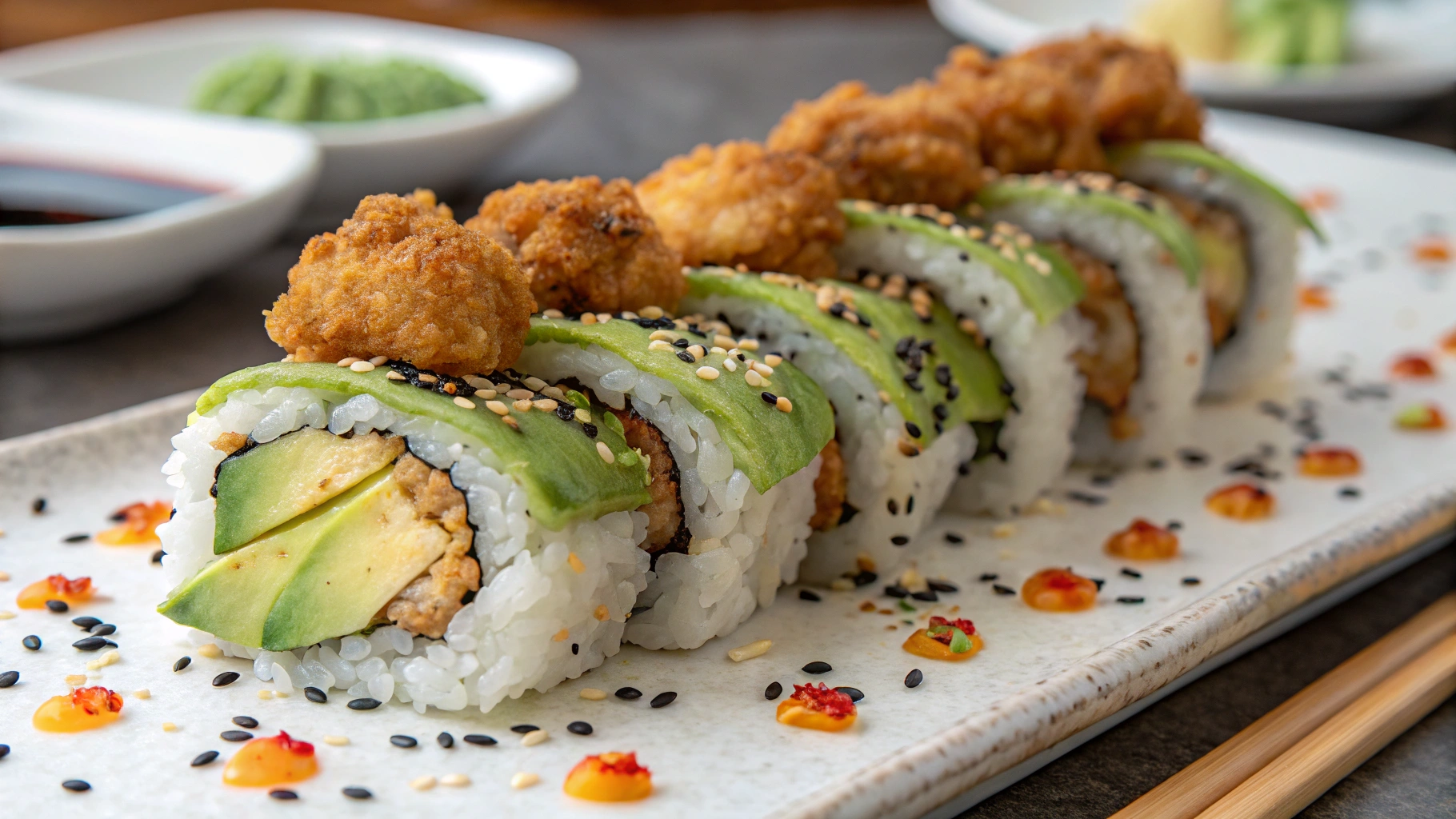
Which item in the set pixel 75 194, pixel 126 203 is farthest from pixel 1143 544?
pixel 75 194

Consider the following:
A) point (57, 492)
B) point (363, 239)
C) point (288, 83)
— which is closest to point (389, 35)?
point (288, 83)

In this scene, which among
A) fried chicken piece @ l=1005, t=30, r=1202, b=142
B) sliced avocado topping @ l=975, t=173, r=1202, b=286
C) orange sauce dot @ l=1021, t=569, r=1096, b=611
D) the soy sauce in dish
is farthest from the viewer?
the soy sauce in dish

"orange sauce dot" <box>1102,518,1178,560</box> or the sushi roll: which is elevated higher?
the sushi roll

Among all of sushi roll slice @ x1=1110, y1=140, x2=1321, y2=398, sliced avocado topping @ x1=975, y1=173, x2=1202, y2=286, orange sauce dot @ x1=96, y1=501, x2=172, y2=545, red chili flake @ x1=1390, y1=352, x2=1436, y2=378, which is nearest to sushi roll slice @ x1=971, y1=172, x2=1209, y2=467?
sliced avocado topping @ x1=975, y1=173, x2=1202, y2=286

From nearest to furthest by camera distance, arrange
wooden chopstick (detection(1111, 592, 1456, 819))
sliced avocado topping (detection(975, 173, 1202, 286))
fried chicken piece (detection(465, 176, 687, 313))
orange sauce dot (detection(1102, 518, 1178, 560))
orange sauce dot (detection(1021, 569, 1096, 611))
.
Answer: wooden chopstick (detection(1111, 592, 1456, 819))
fried chicken piece (detection(465, 176, 687, 313))
orange sauce dot (detection(1021, 569, 1096, 611))
orange sauce dot (detection(1102, 518, 1178, 560))
sliced avocado topping (detection(975, 173, 1202, 286))

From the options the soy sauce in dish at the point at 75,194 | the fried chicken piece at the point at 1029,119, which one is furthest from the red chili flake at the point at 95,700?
the fried chicken piece at the point at 1029,119

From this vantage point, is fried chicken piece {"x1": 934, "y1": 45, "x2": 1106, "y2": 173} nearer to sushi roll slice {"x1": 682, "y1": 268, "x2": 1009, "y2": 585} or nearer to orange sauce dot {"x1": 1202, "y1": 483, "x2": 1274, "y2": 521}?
sushi roll slice {"x1": 682, "y1": 268, "x2": 1009, "y2": 585}

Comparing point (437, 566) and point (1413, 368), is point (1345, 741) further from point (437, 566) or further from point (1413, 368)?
point (1413, 368)
